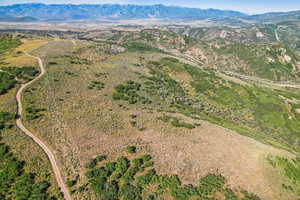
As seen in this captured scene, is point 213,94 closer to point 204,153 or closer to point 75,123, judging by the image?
point 204,153

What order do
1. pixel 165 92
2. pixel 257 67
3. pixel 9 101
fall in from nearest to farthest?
pixel 9 101
pixel 165 92
pixel 257 67

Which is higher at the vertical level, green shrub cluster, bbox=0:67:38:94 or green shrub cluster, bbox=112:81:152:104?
green shrub cluster, bbox=0:67:38:94

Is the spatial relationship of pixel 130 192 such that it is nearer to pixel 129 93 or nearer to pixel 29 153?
pixel 29 153

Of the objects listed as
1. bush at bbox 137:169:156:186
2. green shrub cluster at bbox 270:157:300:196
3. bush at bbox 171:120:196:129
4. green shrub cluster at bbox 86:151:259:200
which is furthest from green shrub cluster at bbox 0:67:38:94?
green shrub cluster at bbox 270:157:300:196

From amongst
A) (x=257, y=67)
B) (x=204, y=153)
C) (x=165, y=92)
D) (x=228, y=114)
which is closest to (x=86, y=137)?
(x=204, y=153)

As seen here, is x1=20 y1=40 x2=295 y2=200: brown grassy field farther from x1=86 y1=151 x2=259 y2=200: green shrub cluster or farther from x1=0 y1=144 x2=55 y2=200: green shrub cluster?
x1=0 y1=144 x2=55 y2=200: green shrub cluster
